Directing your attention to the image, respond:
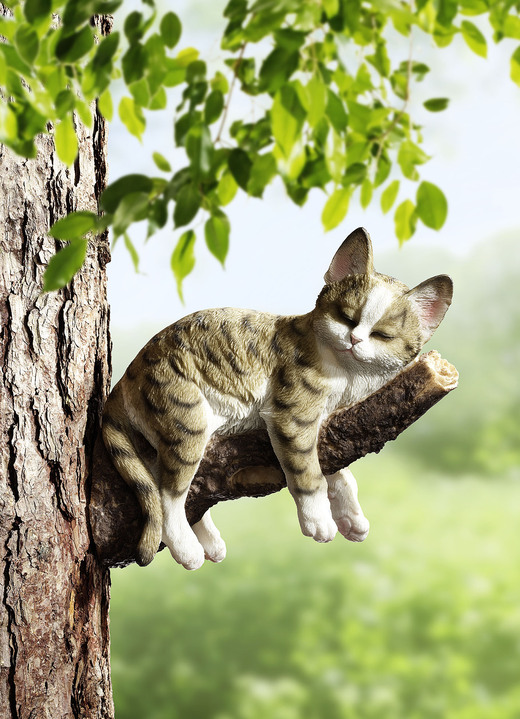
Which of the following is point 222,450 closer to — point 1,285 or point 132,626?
point 1,285

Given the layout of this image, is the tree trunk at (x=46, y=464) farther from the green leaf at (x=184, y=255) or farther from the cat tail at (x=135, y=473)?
the green leaf at (x=184, y=255)

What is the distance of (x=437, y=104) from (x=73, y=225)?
399 mm

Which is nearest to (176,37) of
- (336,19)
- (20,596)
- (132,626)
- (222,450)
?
(336,19)

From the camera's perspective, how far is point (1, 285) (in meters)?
1.21

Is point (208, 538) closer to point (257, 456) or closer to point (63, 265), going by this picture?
point (257, 456)

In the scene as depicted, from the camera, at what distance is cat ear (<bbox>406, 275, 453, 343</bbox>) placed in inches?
45.1

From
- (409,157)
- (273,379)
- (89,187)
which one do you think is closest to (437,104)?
(409,157)

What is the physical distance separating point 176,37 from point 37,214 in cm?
53

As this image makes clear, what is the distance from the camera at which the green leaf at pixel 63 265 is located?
76 centimetres

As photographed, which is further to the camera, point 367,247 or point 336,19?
point 367,247

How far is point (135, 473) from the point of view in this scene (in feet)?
3.97

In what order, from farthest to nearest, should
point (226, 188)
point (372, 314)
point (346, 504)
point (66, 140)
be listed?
point (346, 504), point (372, 314), point (66, 140), point (226, 188)

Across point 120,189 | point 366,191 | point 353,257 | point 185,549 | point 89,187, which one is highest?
point 89,187

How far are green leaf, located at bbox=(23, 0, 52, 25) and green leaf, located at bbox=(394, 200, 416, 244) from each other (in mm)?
419
